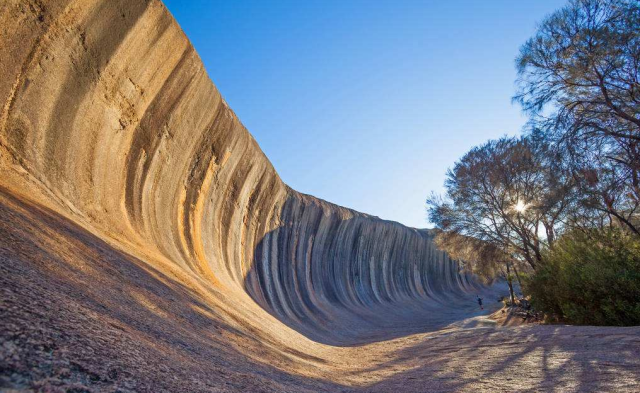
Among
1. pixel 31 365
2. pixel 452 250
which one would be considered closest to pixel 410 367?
pixel 31 365

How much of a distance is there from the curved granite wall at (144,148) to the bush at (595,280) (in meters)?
8.43

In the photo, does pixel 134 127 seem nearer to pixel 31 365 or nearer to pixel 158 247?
pixel 158 247

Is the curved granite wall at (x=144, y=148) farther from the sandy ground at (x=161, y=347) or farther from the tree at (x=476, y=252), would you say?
the tree at (x=476, y=252)

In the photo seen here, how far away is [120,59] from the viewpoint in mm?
8008

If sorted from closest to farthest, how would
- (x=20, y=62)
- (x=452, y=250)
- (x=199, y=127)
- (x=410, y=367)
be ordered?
(x=20, y=62) → (x=410, y=367) → (x=199, y=127) → (x=452, y=250)

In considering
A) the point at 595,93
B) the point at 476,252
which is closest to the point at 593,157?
the point at 595,93

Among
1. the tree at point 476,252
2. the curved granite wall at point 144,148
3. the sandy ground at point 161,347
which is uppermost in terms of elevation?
the tree at point 476,252

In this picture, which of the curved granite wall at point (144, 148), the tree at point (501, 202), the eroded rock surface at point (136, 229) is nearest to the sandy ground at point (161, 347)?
the eroded rock surface at point (136, 229)

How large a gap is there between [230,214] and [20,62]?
901 cm

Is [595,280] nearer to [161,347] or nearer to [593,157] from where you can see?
[593,157]

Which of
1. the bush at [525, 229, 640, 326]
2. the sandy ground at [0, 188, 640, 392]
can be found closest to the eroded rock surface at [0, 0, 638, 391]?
the sandy ground at [0, 188, 640, 392]

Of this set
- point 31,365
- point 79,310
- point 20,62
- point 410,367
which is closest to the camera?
point 31,365

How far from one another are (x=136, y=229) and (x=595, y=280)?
488 inches

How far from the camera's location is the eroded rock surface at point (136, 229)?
2660 mm
